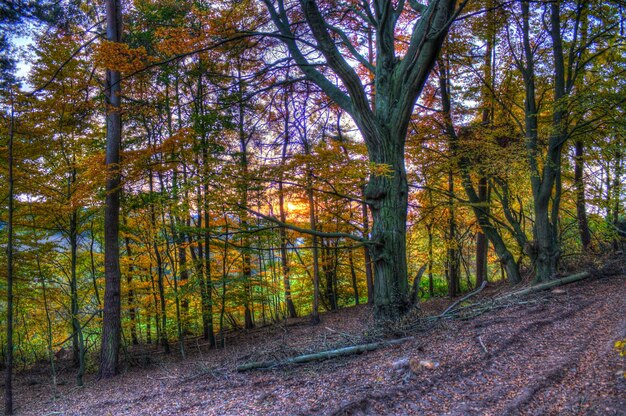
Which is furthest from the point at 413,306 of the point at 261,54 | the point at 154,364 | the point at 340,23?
the point at 154,364

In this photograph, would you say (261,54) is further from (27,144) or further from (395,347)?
(395,347)

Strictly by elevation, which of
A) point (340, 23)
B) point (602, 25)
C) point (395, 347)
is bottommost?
point (395, 347)

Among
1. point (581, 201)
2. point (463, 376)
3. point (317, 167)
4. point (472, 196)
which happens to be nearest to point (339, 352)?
point (463, 376)

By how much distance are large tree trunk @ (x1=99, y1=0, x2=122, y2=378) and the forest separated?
0.05 m

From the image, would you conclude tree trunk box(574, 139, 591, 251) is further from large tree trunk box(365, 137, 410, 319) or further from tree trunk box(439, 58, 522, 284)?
large tree trunk box(365, 137, 410, 319)

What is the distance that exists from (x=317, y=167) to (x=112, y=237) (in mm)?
6152

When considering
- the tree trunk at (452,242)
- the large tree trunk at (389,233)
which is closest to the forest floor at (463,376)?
the large tree trunk at (389,233)

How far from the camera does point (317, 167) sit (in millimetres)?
6867

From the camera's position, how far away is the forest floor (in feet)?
9.28

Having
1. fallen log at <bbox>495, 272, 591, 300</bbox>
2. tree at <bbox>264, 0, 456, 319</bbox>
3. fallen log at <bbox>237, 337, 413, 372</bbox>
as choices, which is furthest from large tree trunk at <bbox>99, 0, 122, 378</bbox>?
fallen log at <bbox>495, 272, 591, 300</bbox>

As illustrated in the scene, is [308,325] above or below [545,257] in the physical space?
below

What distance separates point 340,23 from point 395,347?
663cm

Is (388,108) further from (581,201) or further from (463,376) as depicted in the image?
(581,201)

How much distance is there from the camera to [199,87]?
11016 mm
